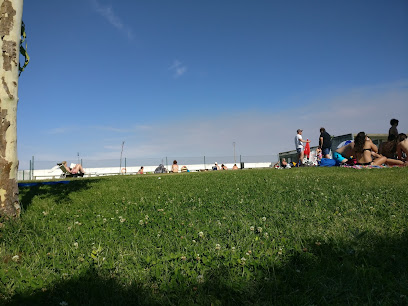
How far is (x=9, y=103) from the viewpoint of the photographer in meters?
4.92

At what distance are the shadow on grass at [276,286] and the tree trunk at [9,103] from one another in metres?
2.61

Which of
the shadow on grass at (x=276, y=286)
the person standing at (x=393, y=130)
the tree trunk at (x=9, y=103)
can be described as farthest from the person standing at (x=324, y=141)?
the tree trunk at (x=9, y=103)

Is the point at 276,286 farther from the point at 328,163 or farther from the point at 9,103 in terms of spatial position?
the point at 328,163

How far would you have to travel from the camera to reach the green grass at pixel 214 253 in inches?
109

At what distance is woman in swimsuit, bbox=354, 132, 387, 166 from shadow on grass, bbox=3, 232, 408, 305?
38.7ft

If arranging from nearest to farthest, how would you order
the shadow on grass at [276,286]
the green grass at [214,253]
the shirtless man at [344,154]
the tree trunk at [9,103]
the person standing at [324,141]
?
the shadow on grass at [276,286], the green grass at [214,253], the tree trunk at [9,103], the shirtless man at [344,154], the person standing at [324,141]

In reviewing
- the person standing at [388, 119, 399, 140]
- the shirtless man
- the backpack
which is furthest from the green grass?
the backpack

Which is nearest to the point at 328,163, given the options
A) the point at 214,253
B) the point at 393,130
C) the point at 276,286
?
the point at 393,130

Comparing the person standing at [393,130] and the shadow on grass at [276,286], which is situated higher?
the person standing at [393,130]

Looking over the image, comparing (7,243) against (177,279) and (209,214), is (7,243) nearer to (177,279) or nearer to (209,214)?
(177,279)

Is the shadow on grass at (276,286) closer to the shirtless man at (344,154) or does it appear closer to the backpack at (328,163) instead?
the shirtless man at (344,154)

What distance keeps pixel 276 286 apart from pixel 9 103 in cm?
503

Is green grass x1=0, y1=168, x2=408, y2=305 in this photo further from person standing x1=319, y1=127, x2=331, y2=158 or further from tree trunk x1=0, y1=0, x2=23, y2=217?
person standing x1=319, y1=127, x2=331, y2=158

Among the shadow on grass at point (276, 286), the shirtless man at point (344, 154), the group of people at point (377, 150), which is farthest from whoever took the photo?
the shirtless man at point (344, 154)
